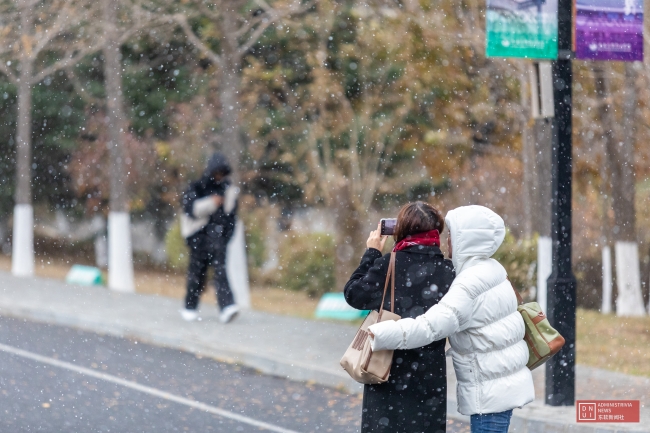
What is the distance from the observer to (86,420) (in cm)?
691

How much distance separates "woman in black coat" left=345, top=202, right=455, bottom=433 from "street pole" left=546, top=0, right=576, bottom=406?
9.71 ft

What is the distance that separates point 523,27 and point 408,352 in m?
3.51

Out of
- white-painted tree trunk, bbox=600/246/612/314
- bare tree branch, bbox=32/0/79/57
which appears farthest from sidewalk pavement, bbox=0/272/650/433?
white-painted tree trunk, bbox=600/246/612/314

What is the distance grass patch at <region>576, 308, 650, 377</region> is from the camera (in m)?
9.47

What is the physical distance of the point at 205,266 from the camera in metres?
11.3

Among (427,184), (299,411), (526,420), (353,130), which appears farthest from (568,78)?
(427,184)

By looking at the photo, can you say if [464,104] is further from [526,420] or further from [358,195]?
[526,420]

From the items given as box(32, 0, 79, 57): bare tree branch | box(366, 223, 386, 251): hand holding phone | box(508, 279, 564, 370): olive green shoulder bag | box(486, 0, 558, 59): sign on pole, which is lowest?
box(508, 279, 564, 370): olive green shoulder bag

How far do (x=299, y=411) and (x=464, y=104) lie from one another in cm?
1091

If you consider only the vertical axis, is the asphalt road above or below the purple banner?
below

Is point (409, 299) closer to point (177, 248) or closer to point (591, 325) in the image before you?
point (591, 325)

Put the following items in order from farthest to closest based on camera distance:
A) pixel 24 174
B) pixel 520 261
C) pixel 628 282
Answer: pixel 24 174 < pixel 628 282 < pixel 520 261

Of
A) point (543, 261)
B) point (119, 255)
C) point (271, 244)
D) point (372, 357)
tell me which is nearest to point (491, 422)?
point (372, 357)

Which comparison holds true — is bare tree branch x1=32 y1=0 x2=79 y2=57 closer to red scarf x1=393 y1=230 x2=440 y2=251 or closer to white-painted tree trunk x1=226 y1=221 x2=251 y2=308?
white-painted tree trunk x1=226 y1=221 x2=251 y2=308
